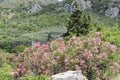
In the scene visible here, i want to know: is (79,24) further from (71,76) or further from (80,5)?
(80,5)

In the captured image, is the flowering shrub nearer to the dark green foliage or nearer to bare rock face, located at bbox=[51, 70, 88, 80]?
bare rock face, located at bbox=[51, 70, 88, 80]

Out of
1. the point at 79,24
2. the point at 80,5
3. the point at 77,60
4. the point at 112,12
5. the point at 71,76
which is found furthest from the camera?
the point at 80,5

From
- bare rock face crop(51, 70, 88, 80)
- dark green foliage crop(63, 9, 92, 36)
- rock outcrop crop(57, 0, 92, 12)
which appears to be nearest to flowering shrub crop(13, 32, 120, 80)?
bare rock face crop(51, 70, 88, 80)

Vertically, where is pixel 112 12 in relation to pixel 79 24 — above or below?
below

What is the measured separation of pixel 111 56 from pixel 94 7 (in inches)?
4609

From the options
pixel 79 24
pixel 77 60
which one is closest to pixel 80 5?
pixel 79 24

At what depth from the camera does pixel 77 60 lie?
12.5m

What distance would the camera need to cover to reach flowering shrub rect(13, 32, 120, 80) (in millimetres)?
12570

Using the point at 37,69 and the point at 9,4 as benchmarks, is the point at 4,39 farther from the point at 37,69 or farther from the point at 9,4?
the point at 9,4

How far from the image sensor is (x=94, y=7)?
128500 mm

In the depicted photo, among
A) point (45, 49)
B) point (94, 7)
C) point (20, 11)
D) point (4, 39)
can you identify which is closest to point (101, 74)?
point (45, 49)

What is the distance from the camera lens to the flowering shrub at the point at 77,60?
12570mm

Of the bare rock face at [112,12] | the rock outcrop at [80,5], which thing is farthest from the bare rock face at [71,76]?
the rock outcrop at [80,5]

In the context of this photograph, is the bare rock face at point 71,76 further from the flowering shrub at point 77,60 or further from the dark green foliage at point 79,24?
the dark green foliage at point 79,24
